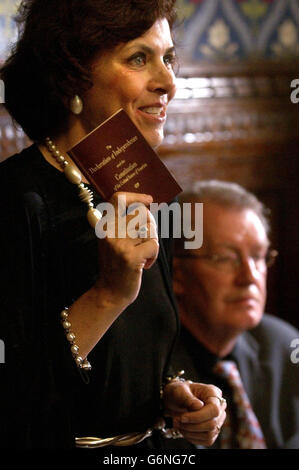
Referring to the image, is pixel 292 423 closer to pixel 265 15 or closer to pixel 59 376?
pixel 59 376

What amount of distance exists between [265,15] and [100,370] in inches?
60.4

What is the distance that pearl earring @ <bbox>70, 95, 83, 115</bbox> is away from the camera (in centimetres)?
97

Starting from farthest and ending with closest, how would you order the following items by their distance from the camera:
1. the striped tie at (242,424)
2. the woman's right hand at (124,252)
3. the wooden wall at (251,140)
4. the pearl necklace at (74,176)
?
the wooden wall at (251,140), the striped tie at (242,424), the pearl necklace at (74,176), the woman's right hand at (124,252)

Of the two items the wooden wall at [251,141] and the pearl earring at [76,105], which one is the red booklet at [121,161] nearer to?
the pearl earring at [76,105]

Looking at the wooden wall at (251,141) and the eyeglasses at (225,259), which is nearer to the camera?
the eyeglasses at (225,259)

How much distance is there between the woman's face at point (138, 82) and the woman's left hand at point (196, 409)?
1.41 feet

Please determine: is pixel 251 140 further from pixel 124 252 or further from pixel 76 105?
pixel 124 252

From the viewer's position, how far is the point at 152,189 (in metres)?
0.93

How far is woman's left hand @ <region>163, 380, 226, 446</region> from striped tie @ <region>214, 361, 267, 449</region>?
42 cm

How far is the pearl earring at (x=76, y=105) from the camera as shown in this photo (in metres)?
0.97

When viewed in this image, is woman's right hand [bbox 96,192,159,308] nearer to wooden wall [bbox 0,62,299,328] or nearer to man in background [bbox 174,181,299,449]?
man in background [bbox 174,181,299,449]

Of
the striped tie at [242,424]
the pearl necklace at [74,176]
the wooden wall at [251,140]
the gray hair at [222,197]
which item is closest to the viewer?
the pearl necklace at [74,176]

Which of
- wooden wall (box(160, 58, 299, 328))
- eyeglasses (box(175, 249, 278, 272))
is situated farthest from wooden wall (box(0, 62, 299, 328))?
eyeglasses (box(175, 249, 278, 272))

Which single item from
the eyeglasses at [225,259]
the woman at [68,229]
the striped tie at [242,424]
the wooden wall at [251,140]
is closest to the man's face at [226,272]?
the eyeglasses at [225,259]
